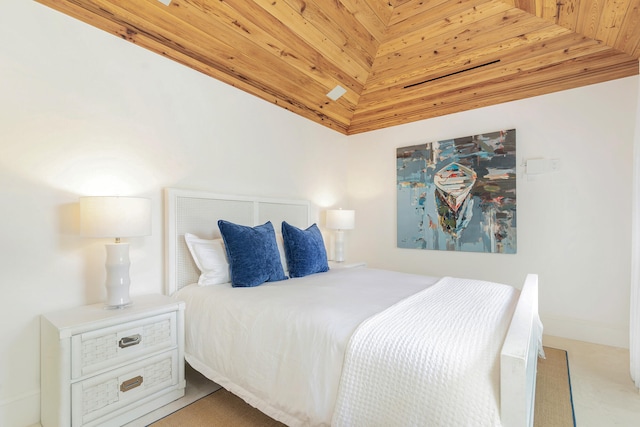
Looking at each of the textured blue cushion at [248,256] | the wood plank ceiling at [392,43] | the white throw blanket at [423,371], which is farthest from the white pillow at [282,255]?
the wood plank ceiling at [392,43]

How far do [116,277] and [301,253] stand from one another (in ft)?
4.50

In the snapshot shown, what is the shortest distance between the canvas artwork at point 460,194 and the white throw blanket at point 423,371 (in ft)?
6.70

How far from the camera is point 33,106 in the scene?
→ 1.79 m

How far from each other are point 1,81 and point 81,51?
477 mm

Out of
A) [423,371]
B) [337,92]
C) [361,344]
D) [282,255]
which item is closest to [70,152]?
[282,255]

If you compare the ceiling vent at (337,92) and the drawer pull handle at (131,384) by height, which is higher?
the ceiling vent at (337,92)

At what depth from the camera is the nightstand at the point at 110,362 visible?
152 centimetres

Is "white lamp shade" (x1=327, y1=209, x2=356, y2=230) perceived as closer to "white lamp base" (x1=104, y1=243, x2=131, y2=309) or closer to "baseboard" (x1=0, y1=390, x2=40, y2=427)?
"white lamp base" (x1=104, y1=243, x2=131, y2=309)

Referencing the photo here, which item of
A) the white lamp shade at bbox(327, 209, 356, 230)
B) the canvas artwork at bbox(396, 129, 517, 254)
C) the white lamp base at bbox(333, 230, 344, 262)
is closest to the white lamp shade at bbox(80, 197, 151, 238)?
the white lamp shade at bbox(327, 209, 356, 230)

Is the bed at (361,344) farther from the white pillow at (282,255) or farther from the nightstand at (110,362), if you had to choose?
the white pillow at (282,255)

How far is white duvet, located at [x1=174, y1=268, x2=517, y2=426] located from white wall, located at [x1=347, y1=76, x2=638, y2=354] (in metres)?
1.64

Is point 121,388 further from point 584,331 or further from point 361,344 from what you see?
point 584,331

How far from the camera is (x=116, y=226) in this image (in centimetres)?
174

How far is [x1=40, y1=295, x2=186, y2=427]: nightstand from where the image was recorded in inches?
60.0
